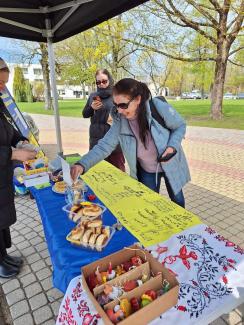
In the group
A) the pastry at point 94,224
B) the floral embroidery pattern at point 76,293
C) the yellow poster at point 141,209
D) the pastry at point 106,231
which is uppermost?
the pastry at point 94,224

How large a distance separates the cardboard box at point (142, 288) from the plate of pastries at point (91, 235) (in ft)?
0.69

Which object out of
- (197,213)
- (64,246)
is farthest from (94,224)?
(197,213)

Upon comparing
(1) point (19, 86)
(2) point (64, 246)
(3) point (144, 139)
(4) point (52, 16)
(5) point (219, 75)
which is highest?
(4) point (52, 16)

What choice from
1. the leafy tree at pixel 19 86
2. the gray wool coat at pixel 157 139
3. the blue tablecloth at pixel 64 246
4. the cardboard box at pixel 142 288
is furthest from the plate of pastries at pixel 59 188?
the leafy tree at pixel 19 86

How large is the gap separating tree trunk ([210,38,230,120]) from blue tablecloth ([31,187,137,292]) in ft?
40.6

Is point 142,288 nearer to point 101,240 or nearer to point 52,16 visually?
point 101,240

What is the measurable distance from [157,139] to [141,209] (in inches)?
23.1

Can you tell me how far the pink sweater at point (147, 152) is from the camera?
6.95ft

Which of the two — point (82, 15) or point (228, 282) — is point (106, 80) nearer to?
point (82, 15)

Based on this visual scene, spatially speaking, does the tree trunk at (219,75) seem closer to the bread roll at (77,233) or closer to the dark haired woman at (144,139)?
the dark haired woman at (144,139)

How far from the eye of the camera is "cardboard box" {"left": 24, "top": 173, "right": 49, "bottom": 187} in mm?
2336

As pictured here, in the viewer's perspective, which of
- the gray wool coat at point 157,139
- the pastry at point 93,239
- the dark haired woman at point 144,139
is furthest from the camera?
the gray wool coat at point 157,139

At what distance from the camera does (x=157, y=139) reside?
2059mm

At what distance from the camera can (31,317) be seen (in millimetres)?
2096
